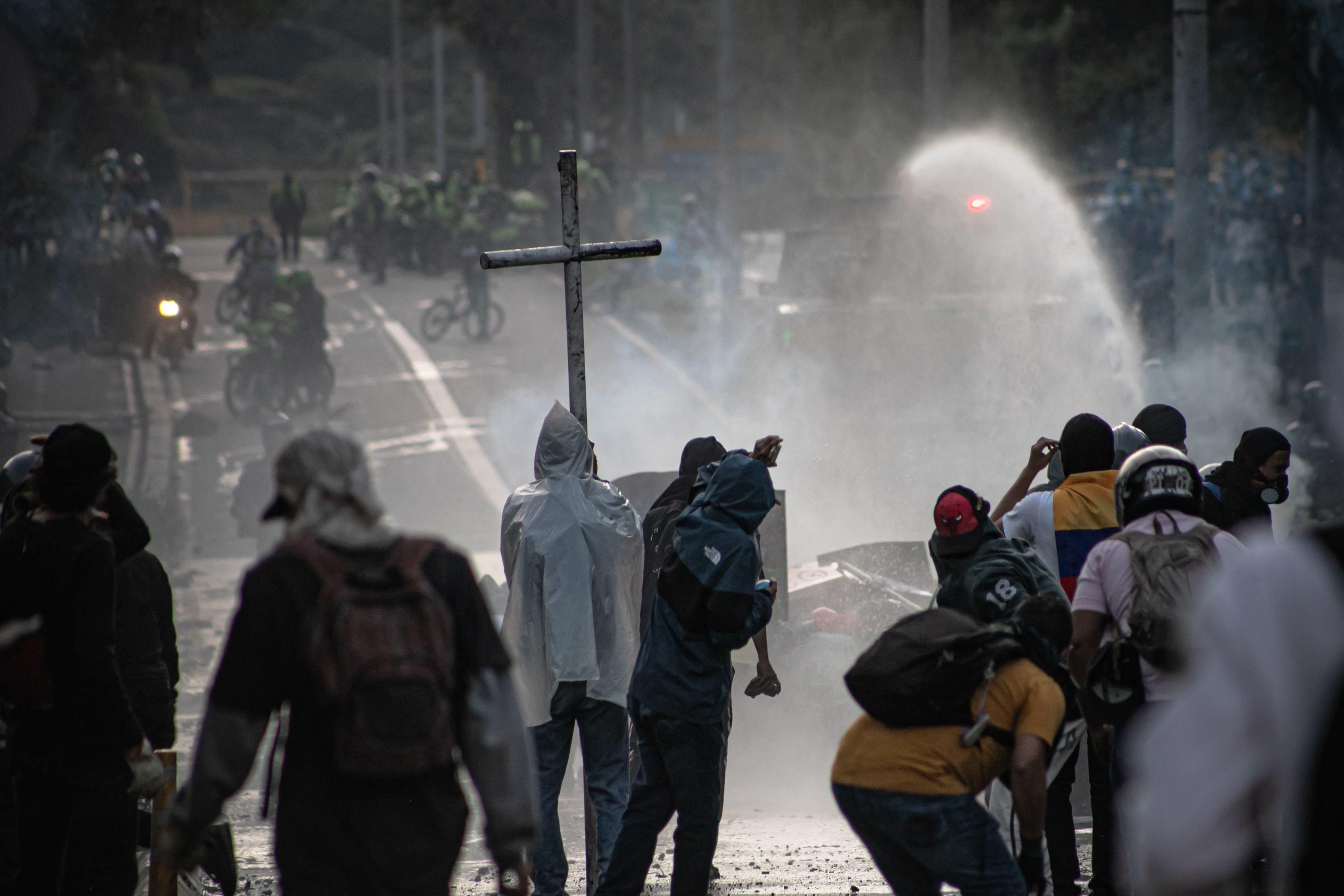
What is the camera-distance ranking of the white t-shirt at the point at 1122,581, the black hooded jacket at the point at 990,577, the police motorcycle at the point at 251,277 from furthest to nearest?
1. the police motorcycle at the point at 251,277
2. the black hooded jacket at the point at 990,577
3. the white t-shirt at the point at 1122,581

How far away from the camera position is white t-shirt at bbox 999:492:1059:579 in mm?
4770

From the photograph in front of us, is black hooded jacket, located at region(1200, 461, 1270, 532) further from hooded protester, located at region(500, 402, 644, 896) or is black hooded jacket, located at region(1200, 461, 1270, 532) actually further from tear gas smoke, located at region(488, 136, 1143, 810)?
tear gas smoke, located at region(488, 136, 1143, 810)

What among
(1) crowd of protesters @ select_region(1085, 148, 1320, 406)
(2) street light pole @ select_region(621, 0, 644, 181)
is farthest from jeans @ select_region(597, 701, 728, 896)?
(2) street light pole @ select_region(621, 0, 644, 181)

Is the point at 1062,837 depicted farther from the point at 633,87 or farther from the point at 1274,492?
the point at 633,87

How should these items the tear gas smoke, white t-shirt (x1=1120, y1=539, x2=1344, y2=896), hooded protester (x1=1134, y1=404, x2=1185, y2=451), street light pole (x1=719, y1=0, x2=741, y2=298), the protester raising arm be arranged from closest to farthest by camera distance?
white t-shirt (x1=1120, y1=539, x2=1344, y2=896) → the protester raising arm → hooded protester (x1=1134, y1=404, x2=1185, y2=451) → the tear gas smoke → street light pole (x1=719, y1=0, x2=741, y2=298)

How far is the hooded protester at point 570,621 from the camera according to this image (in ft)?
15.9

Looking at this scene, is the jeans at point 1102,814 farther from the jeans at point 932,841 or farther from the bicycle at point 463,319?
the bicycle at point 463,319

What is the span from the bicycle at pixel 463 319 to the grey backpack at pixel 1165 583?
19.6 metres

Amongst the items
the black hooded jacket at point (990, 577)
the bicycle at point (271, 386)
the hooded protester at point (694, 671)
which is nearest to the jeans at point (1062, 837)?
the black hooded jacket at point (990, 577)

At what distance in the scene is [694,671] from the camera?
4430 millimetres

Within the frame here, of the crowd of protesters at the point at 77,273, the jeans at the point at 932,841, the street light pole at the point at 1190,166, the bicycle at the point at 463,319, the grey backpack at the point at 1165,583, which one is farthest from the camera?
the bicycle at the point at 463,319

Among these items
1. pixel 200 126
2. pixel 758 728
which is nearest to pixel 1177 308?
pixel 758 728

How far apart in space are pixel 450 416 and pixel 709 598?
14.7 m

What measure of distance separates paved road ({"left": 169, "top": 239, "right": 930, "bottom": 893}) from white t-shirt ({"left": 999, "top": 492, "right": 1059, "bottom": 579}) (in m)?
1.27
